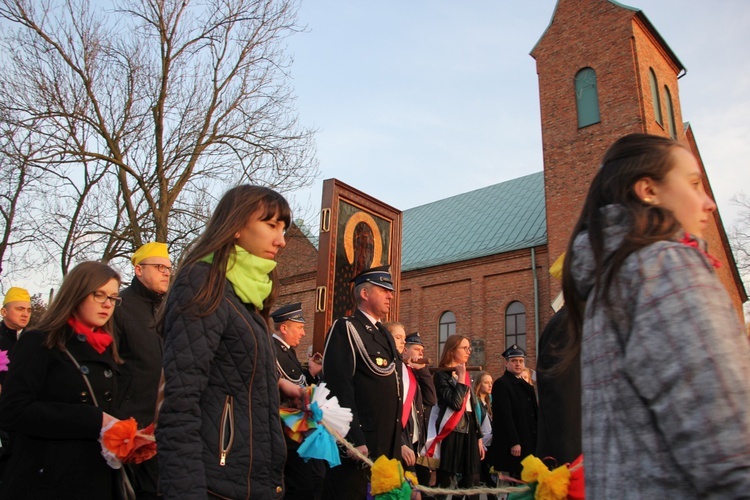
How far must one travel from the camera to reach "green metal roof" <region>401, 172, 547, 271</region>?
84.8ft

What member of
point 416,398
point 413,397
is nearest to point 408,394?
point 413,397

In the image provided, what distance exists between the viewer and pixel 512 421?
23.1ft

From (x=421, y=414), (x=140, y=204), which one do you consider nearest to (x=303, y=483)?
(x=421, y=414)

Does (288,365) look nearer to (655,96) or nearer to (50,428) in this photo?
(50,428)

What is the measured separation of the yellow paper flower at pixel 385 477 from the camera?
4.23m

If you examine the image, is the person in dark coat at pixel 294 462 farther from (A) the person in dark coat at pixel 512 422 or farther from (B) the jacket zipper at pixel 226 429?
(B) the jacket zipper at pixel 226 429

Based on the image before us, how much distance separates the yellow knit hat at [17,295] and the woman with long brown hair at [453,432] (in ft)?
15.1

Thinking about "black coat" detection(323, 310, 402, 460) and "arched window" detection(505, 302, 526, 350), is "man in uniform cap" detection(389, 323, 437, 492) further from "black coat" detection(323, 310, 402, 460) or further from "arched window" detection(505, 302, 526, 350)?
"arched window" detection(505, 302, 526, 350)

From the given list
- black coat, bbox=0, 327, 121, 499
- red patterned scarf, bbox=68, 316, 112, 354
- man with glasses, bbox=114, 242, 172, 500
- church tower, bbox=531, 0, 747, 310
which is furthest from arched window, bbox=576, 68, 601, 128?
black coat, bbox=0, 327, 121, 499

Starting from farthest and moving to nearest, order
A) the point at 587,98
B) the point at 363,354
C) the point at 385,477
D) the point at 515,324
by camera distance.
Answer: the point at 515,324
the point at 587,98
the point at 363,354
the point at 385,477

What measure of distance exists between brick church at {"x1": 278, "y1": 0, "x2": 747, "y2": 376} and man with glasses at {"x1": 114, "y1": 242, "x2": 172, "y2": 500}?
1377 centimetres

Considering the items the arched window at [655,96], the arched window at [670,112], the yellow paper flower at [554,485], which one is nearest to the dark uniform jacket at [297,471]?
the yellow paper flower at [554,485]

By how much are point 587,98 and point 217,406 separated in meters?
22.3

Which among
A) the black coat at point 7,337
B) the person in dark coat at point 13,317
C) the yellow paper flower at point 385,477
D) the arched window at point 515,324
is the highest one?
the arched window at point 515,324
